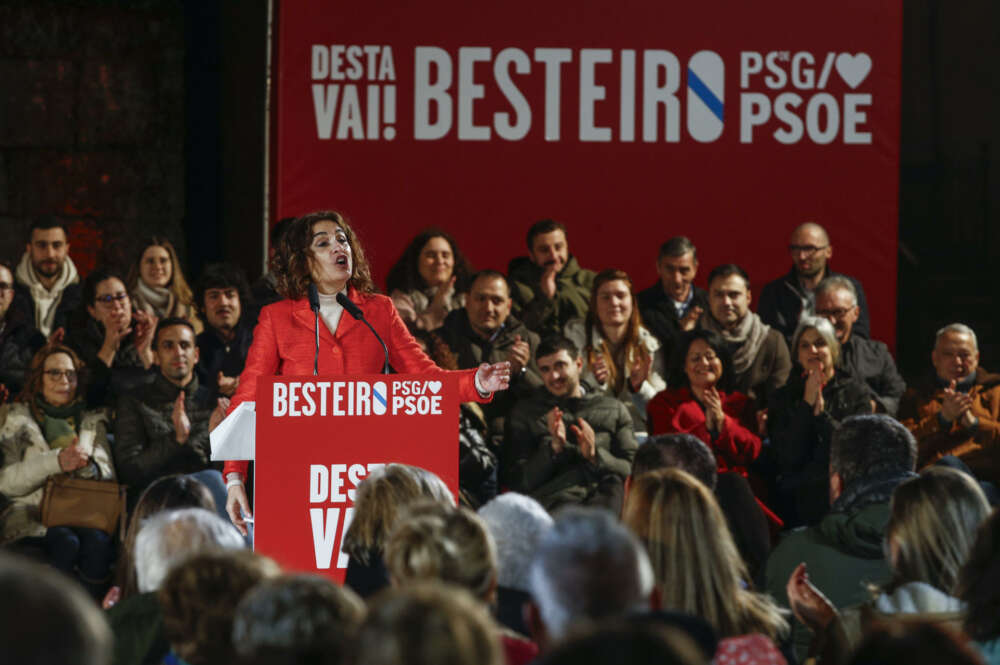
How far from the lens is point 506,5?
8.86 meters

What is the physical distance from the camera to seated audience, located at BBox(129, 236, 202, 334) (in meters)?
7.62

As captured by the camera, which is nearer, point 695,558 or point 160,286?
point 695,558

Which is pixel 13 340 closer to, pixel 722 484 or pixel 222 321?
pixel 222 321

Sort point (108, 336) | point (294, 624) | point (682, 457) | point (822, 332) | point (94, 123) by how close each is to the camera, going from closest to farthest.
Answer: point (294, 624)
point (682, 457)
point (822, 332)
point (108, 336)
point (94, 123)

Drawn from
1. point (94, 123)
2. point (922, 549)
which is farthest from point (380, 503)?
point (94, 123)

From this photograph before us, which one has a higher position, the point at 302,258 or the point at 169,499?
the point at 302,258

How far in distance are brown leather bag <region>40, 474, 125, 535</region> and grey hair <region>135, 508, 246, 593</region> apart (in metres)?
3.36

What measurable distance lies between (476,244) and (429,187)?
44 cm

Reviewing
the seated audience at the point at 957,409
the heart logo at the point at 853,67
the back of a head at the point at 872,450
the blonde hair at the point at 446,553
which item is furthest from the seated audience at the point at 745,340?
the blonde hair at the point at 446,553

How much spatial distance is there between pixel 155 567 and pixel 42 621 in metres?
1.38

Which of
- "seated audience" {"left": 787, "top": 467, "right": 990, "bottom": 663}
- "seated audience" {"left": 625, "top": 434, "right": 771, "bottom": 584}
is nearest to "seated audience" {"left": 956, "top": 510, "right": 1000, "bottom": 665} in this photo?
"seated audience" {"left": 787, "top": 467, "right": 990, "bottom": 663}

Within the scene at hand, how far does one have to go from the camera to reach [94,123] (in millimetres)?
9305

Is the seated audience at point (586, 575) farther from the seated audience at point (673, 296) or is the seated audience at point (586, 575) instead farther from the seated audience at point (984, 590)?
the seated audience at point (673, 296)

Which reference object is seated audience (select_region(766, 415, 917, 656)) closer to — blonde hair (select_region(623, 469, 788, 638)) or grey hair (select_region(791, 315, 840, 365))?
blonde hair (select_region(623, 469, 788, 638))
